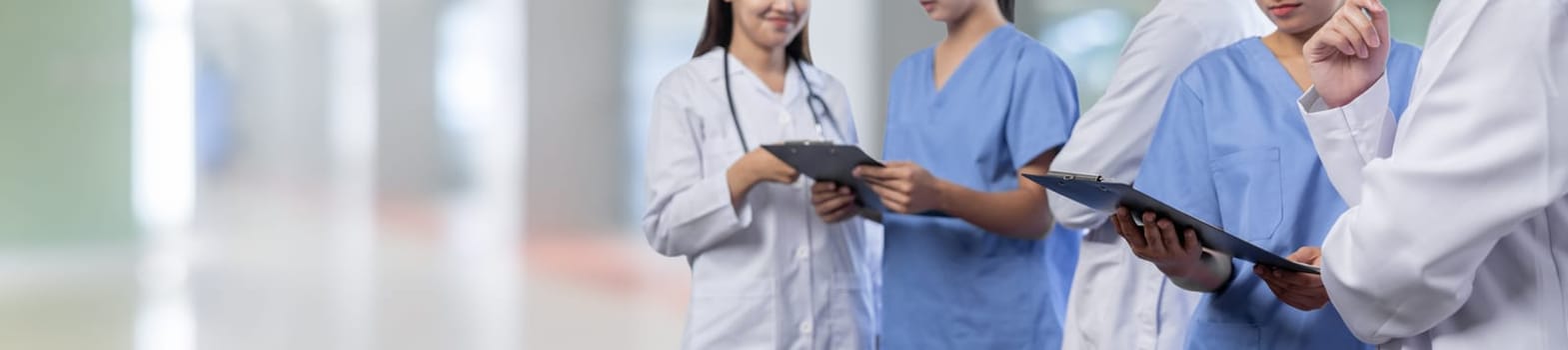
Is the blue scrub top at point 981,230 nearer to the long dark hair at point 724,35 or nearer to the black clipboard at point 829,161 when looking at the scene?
the black clipboard at point 829,161

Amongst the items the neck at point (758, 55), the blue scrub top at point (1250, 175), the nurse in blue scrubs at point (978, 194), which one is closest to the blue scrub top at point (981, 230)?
the nurse in blue scrubs at point (978, 194)

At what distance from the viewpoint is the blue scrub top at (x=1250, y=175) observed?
1361 millimetres

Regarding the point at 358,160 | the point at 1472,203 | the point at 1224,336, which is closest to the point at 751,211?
the point at 1224,336

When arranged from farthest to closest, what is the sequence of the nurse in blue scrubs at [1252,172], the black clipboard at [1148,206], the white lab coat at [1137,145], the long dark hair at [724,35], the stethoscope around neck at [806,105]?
the long dark hair at [724,35] → the stethoscope around neck at [806,105] → the white lab coat at [1137,145] → the nurse in blue scrubs at [1252,172] → the black clipboard at [1148,206]

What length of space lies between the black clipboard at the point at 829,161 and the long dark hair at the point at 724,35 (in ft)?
0.90

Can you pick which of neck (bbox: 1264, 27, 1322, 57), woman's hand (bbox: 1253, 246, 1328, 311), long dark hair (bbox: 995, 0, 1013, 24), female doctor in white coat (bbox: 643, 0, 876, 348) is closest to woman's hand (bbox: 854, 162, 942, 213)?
female doctor in white coat (bbox: 643, 0, 876, 348)

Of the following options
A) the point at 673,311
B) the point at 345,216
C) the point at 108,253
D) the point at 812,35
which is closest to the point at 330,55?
the point at 345,216

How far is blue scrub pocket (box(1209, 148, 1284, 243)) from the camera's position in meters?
1.37

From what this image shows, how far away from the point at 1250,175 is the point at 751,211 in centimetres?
70

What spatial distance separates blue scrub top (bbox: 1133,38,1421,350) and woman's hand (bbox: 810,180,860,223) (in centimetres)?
49

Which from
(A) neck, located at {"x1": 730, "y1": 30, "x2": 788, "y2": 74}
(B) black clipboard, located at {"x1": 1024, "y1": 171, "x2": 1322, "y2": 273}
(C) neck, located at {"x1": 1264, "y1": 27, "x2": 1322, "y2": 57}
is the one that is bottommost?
(A) neck, located at {"x1": 730, "y1": 30, "x2": 788, "y2": 74}

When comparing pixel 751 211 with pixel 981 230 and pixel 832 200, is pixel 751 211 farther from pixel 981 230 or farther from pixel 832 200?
pixel 981 230

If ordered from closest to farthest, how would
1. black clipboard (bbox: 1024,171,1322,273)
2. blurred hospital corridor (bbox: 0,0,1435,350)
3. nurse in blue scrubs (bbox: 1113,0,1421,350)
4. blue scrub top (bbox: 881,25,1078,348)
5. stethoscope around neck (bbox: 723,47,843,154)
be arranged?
black clipboard (bbox: 1024,171,1322,273) < nurse in blue scrubs (bbox: 1113,0,1421,350) < blue scrub top (bbox: 881,25,1078,348) < stethoscope around neck (bbox: 723,47,843,154) < blurred hospital corridor (bbox: 0,0,1435,350)

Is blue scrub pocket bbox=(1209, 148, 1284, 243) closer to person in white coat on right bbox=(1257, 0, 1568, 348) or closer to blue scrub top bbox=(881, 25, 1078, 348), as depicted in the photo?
person in white coat on right bbox=(1257, 0, 1568, 348)
